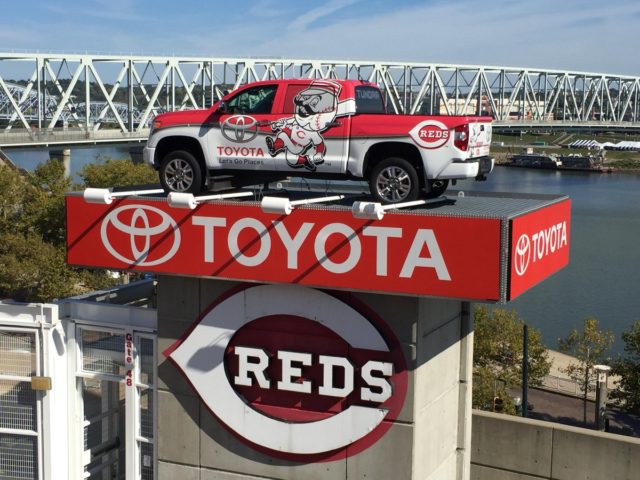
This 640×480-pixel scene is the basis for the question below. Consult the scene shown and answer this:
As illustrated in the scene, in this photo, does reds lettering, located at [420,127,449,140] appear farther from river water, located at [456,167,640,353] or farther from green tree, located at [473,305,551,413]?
river water, located at [456,167,640,353]

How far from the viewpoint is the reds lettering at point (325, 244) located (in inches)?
416

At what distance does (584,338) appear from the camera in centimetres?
3058

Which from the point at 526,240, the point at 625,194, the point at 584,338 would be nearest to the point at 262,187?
the point at 526,240

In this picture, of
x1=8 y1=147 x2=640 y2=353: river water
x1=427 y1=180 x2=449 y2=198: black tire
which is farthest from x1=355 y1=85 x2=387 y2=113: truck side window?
x1=8 y1=147 x2=640 y2=353: river water

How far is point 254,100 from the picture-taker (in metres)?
13.0

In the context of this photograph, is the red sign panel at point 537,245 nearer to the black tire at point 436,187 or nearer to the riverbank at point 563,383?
the black tire at point 436,187

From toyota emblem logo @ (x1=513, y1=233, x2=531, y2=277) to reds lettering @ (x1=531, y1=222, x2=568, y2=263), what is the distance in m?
0.24

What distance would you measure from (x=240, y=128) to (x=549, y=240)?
4510 mm

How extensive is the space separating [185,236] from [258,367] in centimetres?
192

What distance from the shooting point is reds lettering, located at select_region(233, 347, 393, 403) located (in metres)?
11.2

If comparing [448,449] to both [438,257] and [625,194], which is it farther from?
[625,194]

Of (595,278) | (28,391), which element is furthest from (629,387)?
(595,278)

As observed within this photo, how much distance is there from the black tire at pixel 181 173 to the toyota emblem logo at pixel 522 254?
5.03 m

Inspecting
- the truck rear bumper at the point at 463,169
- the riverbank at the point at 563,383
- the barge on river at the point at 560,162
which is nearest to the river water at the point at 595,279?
the riverbank at the point at 563,383
